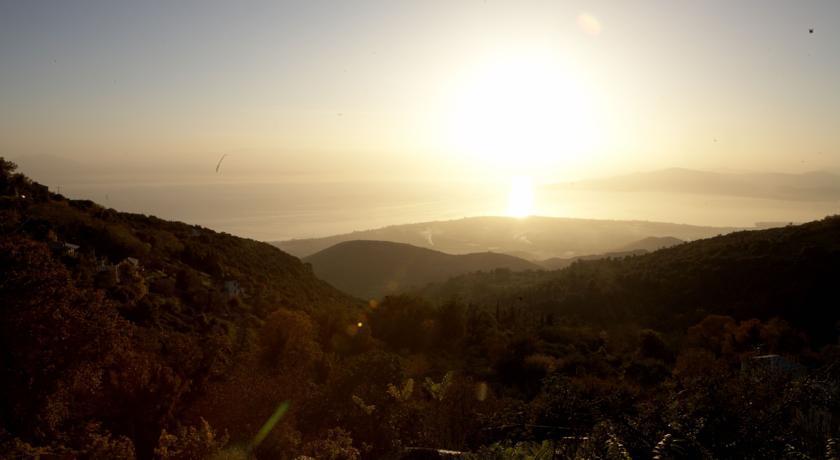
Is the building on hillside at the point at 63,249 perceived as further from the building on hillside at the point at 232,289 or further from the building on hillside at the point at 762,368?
the building on hillside at the point at 762,368

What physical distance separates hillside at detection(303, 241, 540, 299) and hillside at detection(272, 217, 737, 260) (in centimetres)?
2705

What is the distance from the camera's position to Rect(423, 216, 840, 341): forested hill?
1373 inches

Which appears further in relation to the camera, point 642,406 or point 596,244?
→ point 596,244

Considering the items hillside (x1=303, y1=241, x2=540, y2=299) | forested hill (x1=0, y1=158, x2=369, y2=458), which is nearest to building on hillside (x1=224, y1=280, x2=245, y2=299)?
forested hill (x1=0, y1=158, x2=369, y2=458)

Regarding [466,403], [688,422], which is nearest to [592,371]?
[466,403]

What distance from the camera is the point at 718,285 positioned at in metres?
40.6

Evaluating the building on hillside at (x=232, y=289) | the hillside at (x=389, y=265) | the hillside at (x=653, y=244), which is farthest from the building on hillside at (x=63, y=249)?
the hillside at (x=653, y=244)

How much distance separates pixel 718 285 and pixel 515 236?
13403 cm

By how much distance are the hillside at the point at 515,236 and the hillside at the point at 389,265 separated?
88.8 ft

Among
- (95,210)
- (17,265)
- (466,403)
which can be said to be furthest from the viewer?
(95,210)

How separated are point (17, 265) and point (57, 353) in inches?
84.3

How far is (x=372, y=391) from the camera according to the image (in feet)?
47.3

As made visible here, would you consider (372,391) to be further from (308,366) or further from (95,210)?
(95,210)

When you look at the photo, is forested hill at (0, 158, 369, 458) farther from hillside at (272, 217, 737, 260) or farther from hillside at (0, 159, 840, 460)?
hillside at (272, 217, 737, 260)
